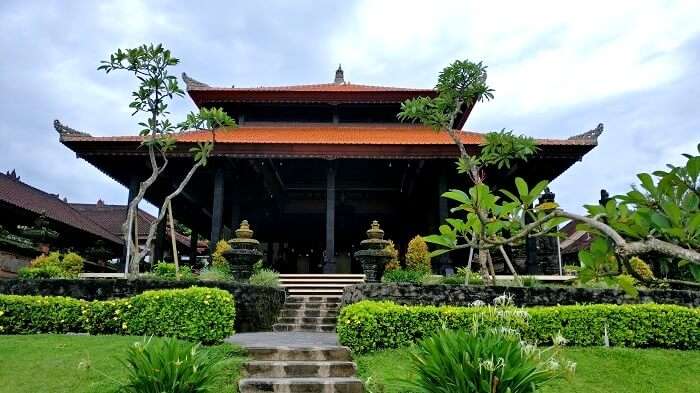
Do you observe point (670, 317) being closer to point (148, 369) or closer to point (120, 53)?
point (148, 369)

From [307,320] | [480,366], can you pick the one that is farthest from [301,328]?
[480,366]

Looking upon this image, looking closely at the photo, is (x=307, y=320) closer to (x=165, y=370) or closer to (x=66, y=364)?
(x=66, y=364)

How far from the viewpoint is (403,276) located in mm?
11469

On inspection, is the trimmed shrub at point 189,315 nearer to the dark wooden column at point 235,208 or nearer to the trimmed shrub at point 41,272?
the trimmed shrub at point 41,272

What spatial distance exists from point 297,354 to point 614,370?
151 inches

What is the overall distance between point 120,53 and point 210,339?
6.14m

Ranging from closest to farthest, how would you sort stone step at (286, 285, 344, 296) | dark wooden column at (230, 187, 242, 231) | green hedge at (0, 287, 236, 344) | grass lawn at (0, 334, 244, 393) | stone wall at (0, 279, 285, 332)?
grass lawn at (0, 334, 244, 393) < green hedge at (0, 287, 236, 344) < stone wall at (0, 279, 285, 332) < stone step at (286, 285, 344, 296) < dark wooden column at (230, 187, 242, 231)

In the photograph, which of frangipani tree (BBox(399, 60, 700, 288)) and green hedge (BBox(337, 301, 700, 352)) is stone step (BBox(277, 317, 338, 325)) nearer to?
green hedge (BBox(337, 301, 700, 352))

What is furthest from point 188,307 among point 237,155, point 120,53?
point 237,155

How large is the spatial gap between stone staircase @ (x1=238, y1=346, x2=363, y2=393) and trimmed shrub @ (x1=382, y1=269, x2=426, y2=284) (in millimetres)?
4850

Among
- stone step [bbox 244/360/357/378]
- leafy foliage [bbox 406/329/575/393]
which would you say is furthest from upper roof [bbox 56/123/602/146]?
leafy foliage [bbox 406/329/575/393]

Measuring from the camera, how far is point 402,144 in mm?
13547

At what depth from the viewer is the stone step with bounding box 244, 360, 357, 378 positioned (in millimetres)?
6094

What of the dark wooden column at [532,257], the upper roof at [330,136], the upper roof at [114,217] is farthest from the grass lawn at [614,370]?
the upper roof at [114,217]
